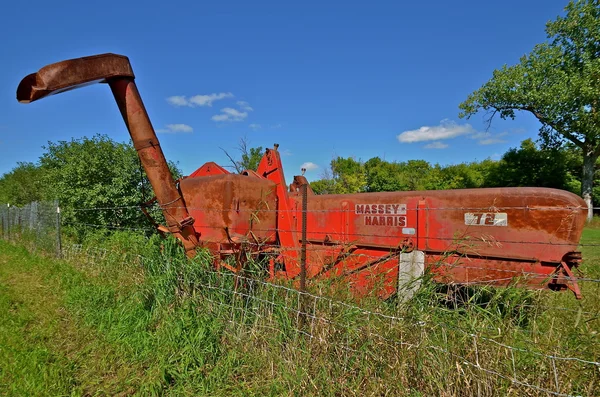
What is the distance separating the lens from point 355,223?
5.21m

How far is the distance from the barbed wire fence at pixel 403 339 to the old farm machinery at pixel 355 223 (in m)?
0.36

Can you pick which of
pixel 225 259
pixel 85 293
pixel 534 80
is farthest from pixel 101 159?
pixel 534 80

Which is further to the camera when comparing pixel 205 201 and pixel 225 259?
pixel 205 201

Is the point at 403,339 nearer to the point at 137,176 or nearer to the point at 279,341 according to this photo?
the point at 279,341

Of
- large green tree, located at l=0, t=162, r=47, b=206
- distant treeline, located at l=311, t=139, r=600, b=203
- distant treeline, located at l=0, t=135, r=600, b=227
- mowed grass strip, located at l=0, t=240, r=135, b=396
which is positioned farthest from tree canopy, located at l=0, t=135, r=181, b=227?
large green tree, located at l=0, t=162, r=47, b=206

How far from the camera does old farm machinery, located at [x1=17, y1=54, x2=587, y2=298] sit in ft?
12.0

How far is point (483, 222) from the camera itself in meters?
4.11

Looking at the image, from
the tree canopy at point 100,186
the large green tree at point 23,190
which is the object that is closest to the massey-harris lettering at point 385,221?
the tree canopy at point 100,186

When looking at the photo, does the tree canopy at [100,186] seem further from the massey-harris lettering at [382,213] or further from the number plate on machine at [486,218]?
the number plate on machine at [486,218]

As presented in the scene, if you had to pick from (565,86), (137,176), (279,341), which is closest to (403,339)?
(279,341)

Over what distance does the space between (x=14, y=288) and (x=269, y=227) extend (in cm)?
473

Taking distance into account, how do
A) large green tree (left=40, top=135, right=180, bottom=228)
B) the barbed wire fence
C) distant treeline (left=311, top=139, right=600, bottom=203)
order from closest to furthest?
the barbed wire fence, large green tree (left=40, top=135, right=180, bottom=228), distant treeline (left=311, top=139, right=600, bottom=203)

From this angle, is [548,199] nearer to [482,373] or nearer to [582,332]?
[582,332]

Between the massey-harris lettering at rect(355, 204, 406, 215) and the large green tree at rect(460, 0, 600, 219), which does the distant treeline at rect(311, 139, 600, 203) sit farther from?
the massey-harris lettering at rect(355, 204, 406, 215)
